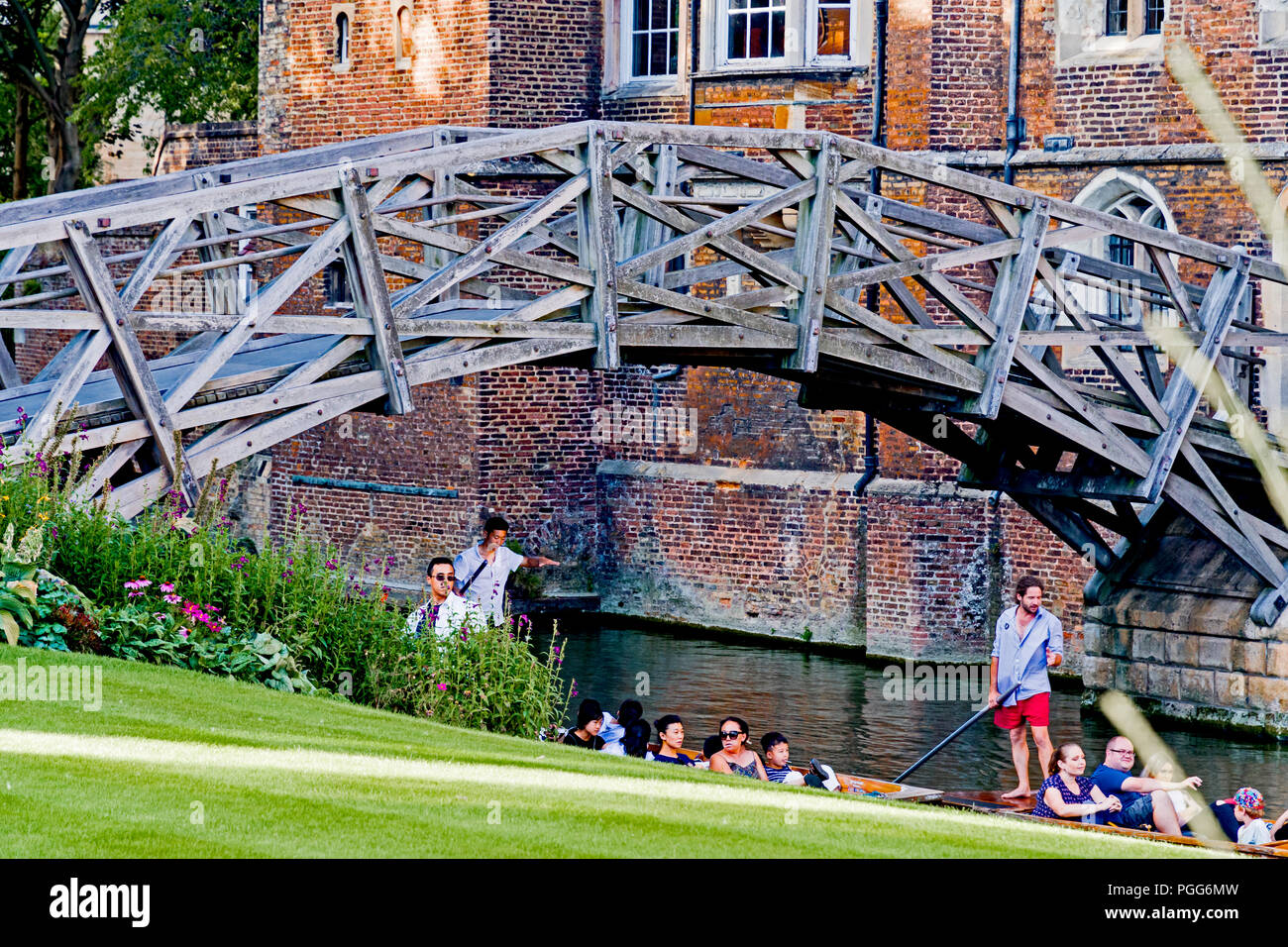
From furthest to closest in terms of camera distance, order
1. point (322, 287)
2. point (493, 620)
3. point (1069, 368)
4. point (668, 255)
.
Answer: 1. point (322, 287)
2. point (1069, 368)
3. point (668, 255)
4. point (493, 620)

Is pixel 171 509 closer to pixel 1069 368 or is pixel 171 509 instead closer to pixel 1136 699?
pixel 1136 699

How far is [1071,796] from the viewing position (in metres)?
12.0

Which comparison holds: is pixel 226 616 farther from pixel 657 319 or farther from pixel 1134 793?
pixel 1134 793

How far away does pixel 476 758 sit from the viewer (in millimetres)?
8883

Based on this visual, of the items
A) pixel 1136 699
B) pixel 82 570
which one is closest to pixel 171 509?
pixel 82 570

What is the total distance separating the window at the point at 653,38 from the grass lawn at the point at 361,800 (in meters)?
14.4

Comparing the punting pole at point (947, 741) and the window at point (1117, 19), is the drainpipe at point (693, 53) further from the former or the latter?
the punting pole at point (947, 741)

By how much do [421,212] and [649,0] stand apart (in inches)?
144

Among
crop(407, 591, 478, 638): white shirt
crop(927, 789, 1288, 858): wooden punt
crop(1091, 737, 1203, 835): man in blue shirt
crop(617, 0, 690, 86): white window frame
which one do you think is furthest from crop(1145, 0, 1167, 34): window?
crop(407, 591, 478, 638): white shirt

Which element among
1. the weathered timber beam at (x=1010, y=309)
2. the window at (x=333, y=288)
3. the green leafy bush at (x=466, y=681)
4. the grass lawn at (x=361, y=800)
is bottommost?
the green leafy bush at (x=466, y=681)

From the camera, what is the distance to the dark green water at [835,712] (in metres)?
14.9

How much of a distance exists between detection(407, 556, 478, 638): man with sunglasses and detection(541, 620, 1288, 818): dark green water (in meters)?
4.06

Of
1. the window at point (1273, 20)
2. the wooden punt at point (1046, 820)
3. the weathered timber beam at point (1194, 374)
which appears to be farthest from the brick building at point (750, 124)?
the wooden punt at point (1046, 820)

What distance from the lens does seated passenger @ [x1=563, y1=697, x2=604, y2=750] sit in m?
12.4
